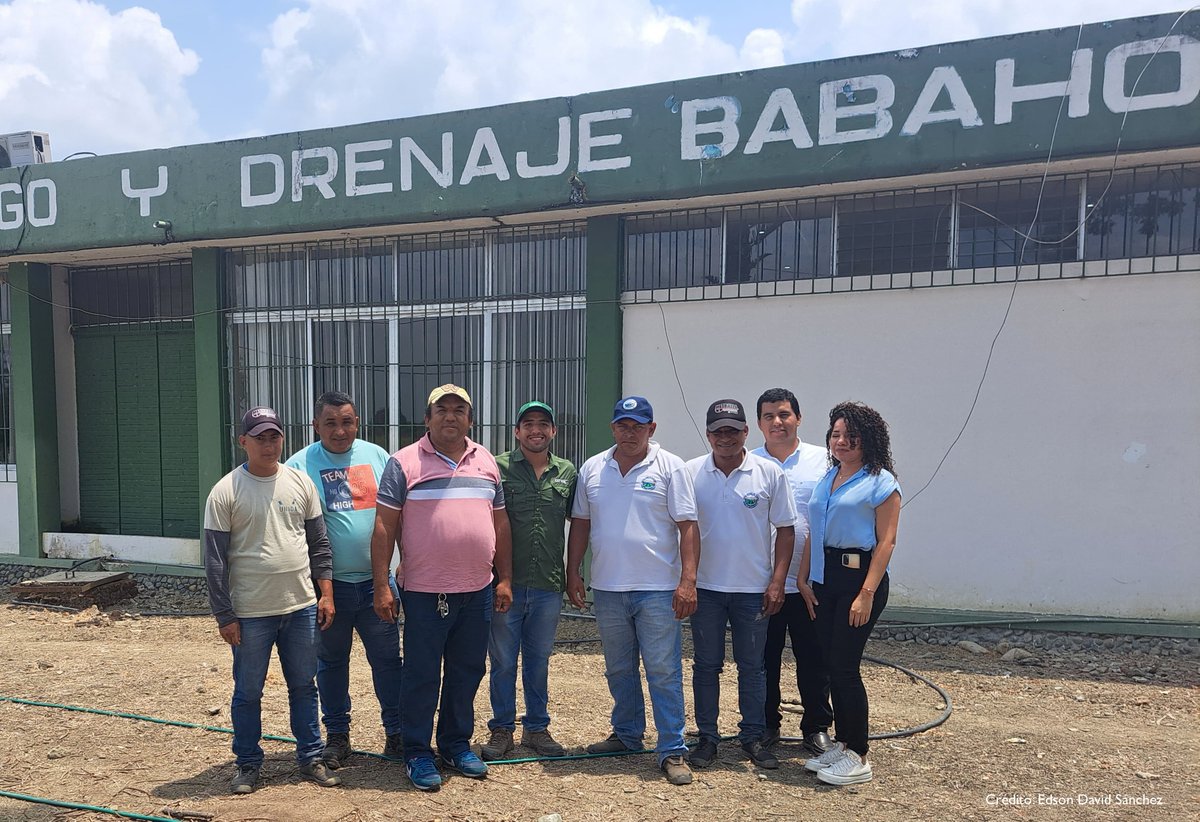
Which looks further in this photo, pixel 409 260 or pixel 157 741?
pixel 409 260

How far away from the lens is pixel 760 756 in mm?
3816

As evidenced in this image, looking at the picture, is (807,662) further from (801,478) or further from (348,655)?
(348,655)

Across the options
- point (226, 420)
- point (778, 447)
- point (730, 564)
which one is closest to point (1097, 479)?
point (778, 447)

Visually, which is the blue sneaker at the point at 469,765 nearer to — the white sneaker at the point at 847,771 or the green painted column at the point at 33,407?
the white sneaker at the point at 847,771

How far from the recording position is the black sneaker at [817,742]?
12.7ft

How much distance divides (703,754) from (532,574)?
112 cm

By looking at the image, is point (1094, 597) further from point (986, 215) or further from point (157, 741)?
point (157, 741)

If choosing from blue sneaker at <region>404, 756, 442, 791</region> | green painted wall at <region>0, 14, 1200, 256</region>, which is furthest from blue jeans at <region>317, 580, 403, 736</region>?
green painted wall at <region>0, 14, 1200, 256</region>

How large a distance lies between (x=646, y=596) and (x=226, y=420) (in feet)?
19.3

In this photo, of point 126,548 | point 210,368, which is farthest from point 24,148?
point 126,548

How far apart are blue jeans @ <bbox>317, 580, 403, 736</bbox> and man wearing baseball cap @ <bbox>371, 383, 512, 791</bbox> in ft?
0.50

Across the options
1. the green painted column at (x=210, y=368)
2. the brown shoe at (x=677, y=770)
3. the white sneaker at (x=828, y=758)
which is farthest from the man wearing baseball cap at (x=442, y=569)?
the green painted column at (x=210, y=368)

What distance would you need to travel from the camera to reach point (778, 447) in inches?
163

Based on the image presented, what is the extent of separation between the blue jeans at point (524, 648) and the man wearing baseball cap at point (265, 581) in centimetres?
76
